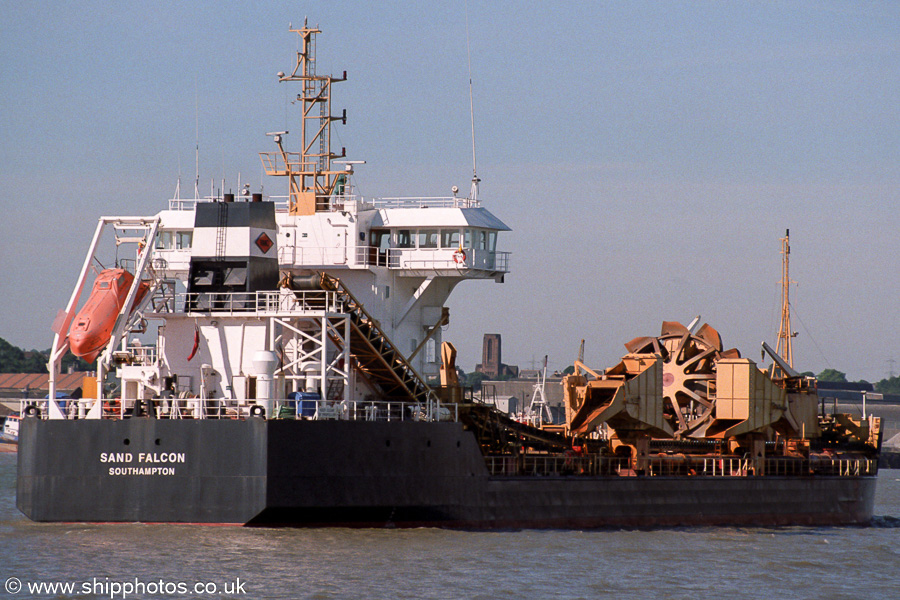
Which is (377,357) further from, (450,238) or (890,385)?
(890,385)

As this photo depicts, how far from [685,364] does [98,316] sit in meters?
16.6

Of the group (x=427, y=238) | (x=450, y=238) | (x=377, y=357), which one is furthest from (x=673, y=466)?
(x=377, y=357)

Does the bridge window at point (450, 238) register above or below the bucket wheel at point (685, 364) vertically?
above

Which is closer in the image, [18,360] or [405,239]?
[405,239]

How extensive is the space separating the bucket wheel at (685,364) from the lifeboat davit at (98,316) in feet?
48.4

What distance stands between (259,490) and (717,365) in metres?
14.2

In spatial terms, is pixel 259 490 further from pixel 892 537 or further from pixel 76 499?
pixel 892 537

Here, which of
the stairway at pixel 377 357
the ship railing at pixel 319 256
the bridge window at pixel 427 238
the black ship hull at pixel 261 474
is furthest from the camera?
the bridge window at pixel 427 238

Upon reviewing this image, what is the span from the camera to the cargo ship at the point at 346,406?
26.5 metres

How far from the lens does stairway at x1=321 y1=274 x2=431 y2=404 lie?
29.1 meters

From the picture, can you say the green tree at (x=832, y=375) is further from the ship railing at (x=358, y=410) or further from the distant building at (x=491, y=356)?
the ship railing at (x=358, y=410)

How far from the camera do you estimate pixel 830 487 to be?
36562 millimetres

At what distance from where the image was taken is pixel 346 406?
90.0ft

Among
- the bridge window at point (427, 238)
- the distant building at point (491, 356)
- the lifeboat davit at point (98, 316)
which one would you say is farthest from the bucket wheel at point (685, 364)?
the distant building at point (491, 356)
